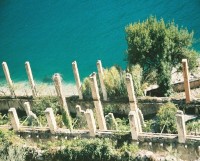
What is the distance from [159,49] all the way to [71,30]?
1976 cm

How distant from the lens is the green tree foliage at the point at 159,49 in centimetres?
2761

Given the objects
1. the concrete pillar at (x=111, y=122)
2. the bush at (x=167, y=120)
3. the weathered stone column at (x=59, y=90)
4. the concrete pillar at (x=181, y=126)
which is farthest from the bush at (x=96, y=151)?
the concrete pillar at (x=111, y=122)

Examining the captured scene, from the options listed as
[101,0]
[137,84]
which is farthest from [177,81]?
[101,0]

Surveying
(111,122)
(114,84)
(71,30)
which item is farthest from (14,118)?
(71,30)

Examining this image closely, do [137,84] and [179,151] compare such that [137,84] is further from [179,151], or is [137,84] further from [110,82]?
[179,151]

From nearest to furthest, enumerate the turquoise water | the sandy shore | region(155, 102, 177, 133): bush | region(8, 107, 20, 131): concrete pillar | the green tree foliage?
region(155, 102, 177, 133): bush < region(8, 107, 20, 131): concrete pillar < the green tree foliage < the sandy shore < the turquoise water

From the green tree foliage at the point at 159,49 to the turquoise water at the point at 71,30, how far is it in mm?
8478

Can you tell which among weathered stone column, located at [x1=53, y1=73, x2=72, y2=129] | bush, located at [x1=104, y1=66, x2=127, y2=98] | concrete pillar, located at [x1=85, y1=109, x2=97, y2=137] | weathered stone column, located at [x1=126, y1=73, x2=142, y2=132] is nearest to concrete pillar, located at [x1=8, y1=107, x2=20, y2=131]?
weathered stone column, located at [x1=53, y1=73, x2=72, y2=129]

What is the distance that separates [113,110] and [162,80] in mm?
4404

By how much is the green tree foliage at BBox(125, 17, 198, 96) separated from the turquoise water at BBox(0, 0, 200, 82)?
848cm

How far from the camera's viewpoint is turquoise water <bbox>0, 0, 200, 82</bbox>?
128 ft

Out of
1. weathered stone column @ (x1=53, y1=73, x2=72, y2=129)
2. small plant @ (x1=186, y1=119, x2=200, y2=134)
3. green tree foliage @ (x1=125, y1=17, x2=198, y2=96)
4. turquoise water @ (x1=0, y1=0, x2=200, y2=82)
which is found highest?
turquoise water @ (x1=0, y1=0, x2=200, y2=82)

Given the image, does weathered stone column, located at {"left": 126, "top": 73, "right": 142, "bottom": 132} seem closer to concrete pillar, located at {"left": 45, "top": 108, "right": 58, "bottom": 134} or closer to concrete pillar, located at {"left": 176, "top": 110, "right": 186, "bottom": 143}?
concrete pillar, located at {"left": 176, "top": 110, "right": 186, "bottom": 143}

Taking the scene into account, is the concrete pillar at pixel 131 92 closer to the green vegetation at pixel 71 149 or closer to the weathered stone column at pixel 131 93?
the weathered stone column at pixel 131 93
